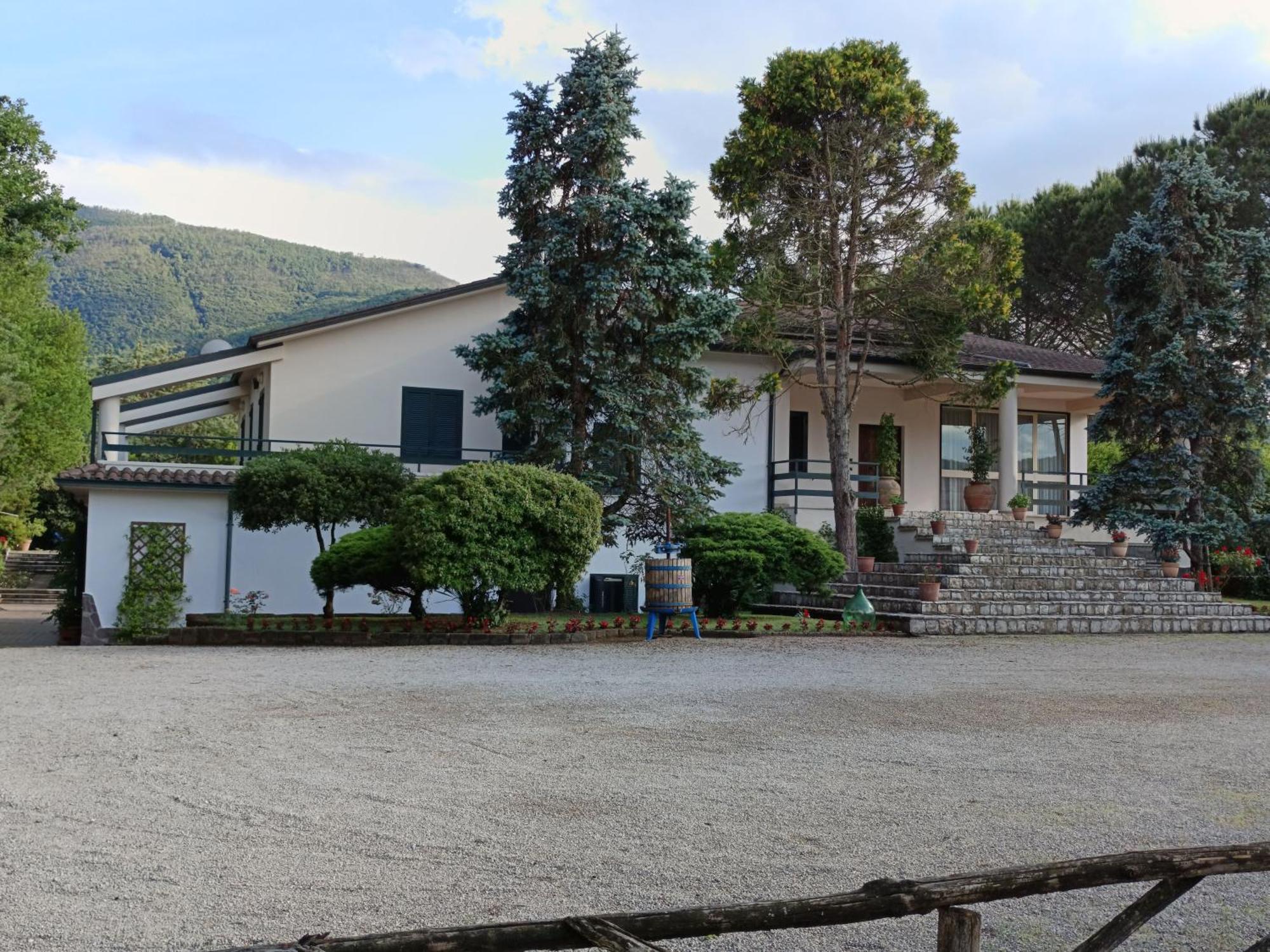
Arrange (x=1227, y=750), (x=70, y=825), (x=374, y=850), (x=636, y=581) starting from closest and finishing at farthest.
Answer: (x=374, y=850)
(x=70, y=825)
(x=1227, y=750)
(x=636, y=581)

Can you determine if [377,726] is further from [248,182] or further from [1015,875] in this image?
[248,182]

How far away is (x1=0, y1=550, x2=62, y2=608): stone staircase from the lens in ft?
116

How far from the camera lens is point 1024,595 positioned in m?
18.0

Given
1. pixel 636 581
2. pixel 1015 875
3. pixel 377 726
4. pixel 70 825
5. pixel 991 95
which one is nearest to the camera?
pixel 1015 875

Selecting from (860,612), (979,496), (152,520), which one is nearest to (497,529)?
(860,612)

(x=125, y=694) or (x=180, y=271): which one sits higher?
(x=180, y=271)

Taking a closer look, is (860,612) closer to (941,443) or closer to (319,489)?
(319,489)

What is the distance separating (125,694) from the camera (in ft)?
32.1

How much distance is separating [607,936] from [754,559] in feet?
45.7

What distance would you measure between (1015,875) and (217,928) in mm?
2615

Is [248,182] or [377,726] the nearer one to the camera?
[377,726]

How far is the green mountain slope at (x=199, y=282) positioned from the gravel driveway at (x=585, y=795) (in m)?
76.4

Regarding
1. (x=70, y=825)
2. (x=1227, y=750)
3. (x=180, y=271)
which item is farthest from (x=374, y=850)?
(x=180, y=271)

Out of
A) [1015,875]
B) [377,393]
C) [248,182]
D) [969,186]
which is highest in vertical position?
[248,182]
